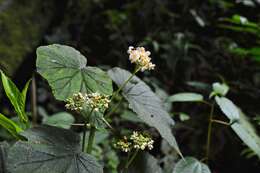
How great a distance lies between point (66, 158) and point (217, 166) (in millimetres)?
1111

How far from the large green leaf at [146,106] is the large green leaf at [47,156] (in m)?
0.15

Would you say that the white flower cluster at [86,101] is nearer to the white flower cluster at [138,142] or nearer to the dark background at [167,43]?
the white flower cluster at [138,142]

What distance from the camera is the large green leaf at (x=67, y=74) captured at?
2.21 feet

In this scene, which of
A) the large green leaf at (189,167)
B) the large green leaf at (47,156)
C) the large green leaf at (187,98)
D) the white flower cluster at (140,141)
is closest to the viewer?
the large green leaf at (47,156)

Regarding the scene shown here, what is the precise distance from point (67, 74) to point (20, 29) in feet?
3.98

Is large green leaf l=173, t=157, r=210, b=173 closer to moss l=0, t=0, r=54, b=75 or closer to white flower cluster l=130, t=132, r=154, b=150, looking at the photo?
white flower cluster l=130, t=132, r=154, b=150

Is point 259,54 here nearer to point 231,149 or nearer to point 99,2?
point 231,149

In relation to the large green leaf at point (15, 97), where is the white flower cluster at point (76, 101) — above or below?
above

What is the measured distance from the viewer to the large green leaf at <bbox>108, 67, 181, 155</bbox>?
74cm

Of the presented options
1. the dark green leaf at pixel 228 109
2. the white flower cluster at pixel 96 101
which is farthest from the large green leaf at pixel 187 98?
Result: the white flower cluster at pixel 96 101

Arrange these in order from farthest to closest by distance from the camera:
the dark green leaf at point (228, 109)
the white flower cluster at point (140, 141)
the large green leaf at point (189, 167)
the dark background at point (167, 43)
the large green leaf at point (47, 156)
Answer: the dark background at point (167, 43) < the dark green leaf at point (228, 109) < the large green leaf at point (189, 167) < the white flower cluster at point (140, 141) < the large green leaf at point (47, 156)

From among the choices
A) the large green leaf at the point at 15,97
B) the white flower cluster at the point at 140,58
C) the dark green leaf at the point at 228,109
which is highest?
the dark green leaf at the point at 228,109

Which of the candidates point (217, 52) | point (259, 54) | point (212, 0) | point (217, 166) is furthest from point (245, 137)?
point (212, 0)

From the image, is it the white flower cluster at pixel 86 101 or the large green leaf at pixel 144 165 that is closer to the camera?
the white flower cluster at pixel 86 101
